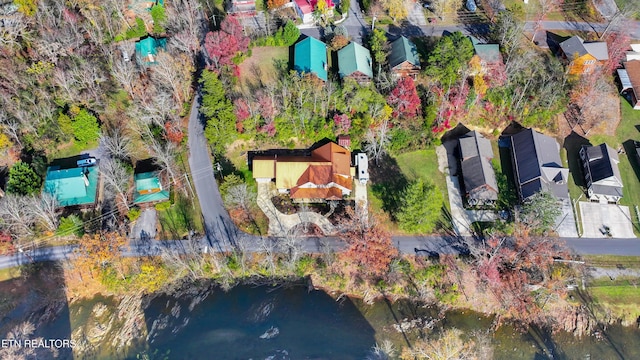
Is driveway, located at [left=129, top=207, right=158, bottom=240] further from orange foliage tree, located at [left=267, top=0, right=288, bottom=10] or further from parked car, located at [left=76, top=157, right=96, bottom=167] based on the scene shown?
orange foliage tree, located at [left=267, top=0, right=288, bottom=10]

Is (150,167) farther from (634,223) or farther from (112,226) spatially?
(634,223)

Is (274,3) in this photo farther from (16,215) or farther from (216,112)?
(16,215)

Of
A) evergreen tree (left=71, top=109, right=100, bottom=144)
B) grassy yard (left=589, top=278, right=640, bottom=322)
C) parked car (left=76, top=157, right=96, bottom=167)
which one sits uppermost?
evergreen tree (left=71, top=109, right=100, bottom=144)

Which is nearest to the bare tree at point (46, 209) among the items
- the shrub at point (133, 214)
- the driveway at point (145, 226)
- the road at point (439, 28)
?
the shrub at point (133, 214)

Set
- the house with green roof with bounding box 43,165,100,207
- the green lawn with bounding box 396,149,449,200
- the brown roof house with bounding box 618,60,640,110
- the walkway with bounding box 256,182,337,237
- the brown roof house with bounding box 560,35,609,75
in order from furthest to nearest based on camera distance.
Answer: the brown roof house with bounding box 560,35,609,75
the brown roof house with bounding box 618,60,640,110
the green lawn with bounding box 396,149,449,200
the walkway with bounding box 256,182,337,237
the house with green roof with bounding box 43,165,100,207

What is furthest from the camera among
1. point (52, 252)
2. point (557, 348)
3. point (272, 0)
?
point (272, 0)

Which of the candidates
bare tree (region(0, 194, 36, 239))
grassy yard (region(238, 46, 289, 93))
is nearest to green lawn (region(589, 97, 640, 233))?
grassy yard (region(238, 46, 289, 93))

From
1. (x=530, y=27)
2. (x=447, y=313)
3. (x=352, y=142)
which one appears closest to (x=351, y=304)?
(x=447, y=313)
